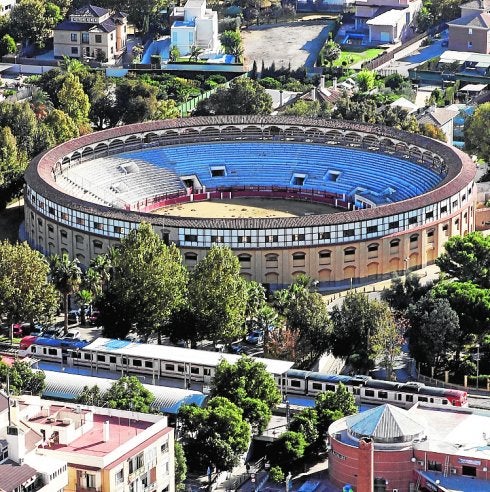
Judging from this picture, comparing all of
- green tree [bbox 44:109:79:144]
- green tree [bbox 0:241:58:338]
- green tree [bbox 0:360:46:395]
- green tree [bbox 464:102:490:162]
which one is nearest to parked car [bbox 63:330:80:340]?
green tree [bbox 0:241:58:338]

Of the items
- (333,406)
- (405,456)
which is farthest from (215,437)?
(405,456)

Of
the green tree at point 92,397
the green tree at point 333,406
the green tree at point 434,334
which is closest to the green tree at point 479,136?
the green tree at point 434,334

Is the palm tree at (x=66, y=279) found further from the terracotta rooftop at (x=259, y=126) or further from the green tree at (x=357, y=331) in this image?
the green tree at (x=357, y=331)

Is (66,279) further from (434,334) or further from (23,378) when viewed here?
(434,334)

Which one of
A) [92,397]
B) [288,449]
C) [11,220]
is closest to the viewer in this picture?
[288,449]

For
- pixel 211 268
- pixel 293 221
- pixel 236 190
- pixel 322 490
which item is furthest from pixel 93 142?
pixel 322 490

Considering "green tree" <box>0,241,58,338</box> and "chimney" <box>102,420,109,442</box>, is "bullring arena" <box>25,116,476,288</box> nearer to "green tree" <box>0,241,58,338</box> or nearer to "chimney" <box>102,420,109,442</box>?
"green tree" <box>0,241,58,338</box>
